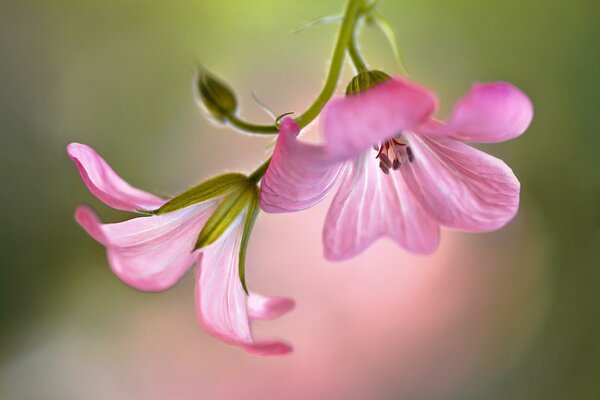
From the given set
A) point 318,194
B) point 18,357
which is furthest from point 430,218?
point 18,357

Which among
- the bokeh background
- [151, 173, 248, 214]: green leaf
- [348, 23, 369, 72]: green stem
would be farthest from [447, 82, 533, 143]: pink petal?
the bokeh background

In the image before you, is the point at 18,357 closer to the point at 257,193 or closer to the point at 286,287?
the point at 286,287

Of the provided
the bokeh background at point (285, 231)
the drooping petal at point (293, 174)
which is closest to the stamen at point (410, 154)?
the drooping petal at point (293, 174)

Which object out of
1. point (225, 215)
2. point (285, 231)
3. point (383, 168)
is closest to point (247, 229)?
point (225, 215)

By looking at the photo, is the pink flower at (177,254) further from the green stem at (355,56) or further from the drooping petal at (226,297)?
the green stem at (355,56)

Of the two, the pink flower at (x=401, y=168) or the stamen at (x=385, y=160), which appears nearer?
the pink flower at (x=401, y=168)

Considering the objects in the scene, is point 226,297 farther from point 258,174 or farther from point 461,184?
point 461,184

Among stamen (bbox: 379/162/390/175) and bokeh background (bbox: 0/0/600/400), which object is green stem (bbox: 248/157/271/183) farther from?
bokeh background (bbox: 0/0/600/400)
